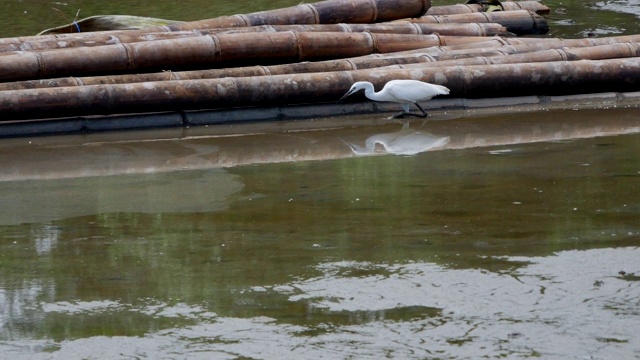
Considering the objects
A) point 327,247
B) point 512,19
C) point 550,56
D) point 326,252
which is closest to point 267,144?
point 327,247

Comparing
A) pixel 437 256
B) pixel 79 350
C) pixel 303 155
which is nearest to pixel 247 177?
pixel 303 155

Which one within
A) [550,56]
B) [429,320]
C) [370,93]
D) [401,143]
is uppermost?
[550,56]

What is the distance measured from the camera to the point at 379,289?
605cm

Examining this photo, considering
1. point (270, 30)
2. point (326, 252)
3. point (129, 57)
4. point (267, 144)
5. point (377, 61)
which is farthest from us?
point (270, 30)

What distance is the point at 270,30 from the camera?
47.0 ft

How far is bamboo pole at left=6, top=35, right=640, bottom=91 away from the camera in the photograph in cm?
1256

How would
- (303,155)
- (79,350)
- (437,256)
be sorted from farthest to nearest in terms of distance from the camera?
(303,155)
(437,256)
(79,350)

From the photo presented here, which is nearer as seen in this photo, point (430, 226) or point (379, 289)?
point (379, 289)

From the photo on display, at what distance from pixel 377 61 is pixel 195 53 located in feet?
7.60

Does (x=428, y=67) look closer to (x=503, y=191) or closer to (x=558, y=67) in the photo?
(x=558, y=67)

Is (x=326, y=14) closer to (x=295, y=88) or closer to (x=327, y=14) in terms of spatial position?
(x=327, y=14)

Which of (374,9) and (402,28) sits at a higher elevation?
(374,9)

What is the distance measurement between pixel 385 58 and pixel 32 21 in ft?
34.1

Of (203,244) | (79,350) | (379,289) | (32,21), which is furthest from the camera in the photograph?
(32,21)
